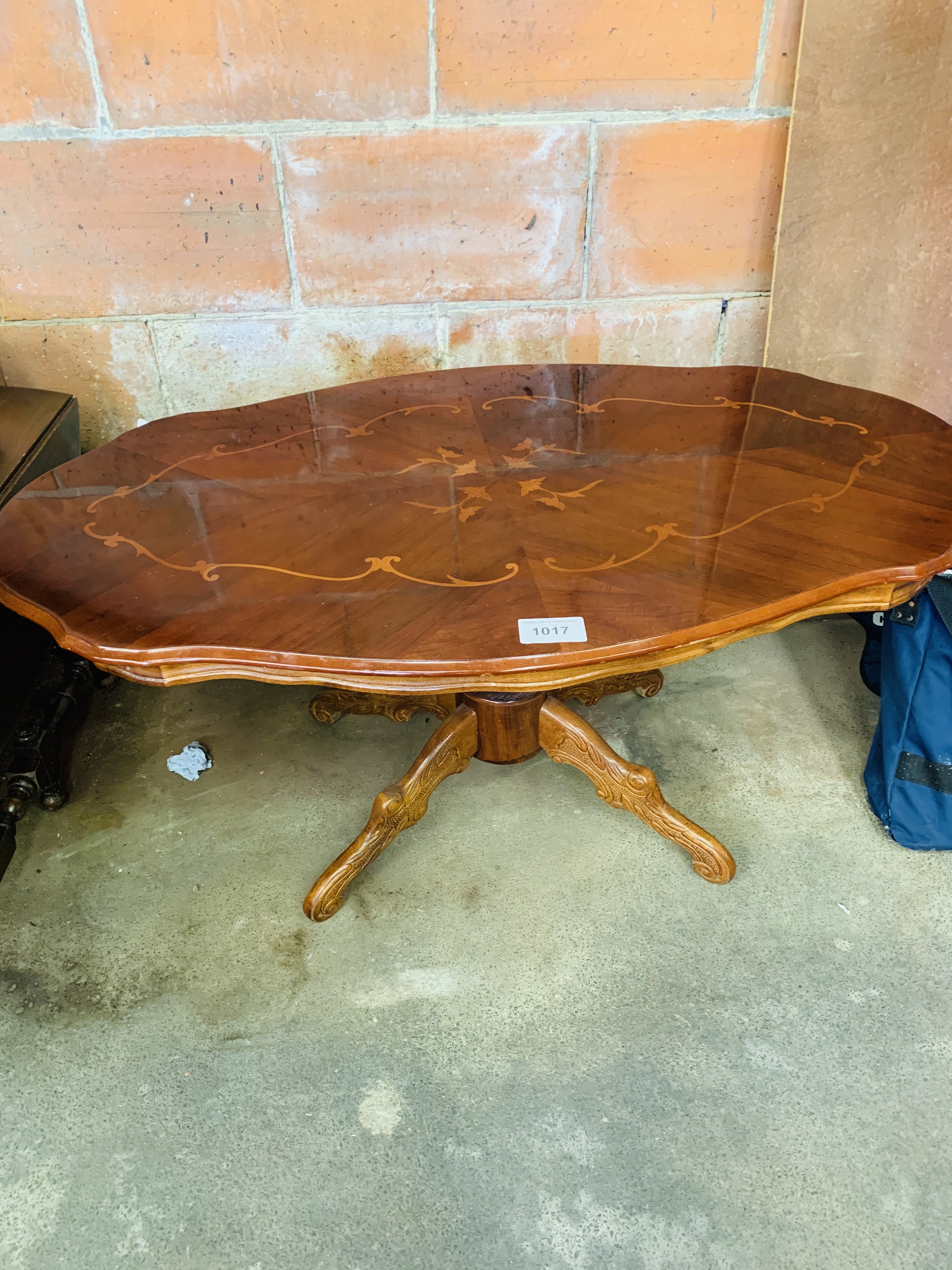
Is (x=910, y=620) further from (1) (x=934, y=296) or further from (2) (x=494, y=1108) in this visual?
(2) (x=494, y=1108)

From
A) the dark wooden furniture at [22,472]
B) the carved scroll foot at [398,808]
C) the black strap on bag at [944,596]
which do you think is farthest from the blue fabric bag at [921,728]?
the dark wooden furniture at [22,472]

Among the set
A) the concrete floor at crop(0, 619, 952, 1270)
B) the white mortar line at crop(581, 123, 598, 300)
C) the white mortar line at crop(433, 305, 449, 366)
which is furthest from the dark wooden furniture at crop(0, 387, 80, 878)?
the white mortar line at crop(581, 123, 598, 300)

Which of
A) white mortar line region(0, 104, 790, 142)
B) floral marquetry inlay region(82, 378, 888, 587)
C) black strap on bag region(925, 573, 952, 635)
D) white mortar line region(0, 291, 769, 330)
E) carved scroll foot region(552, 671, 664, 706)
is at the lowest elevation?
carved scroll foot region(552, 671, 664, 706)

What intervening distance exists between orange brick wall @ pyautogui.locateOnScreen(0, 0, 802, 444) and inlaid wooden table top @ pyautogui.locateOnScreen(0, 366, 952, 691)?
0.52m

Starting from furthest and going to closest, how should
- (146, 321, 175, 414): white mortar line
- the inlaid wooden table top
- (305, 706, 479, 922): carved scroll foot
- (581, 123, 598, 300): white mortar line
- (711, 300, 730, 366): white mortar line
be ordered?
(711, 300, 730, 366): white mortar line → (146, 321, 175, 414): white mortar line → (581, 123, 598, 300): white mortar line → (305, 706, 479, 922): carved scroll foot → the inlaid wooden table top

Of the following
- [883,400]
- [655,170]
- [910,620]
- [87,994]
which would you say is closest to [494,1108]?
[87,994]

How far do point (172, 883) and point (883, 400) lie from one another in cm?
172

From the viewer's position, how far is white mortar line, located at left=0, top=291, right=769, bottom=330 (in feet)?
7.36

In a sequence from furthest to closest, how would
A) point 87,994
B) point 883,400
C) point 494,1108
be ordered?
point 883,400 → point 87,994 → point 494,1108

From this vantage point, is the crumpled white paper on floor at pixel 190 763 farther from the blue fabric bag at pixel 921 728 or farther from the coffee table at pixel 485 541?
the blue fabric bag at pixel 921 728

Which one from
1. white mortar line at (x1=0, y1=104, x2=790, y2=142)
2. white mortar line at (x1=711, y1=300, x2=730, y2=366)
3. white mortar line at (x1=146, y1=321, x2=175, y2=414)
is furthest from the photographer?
white mortar line at (x1=711, y1=300, x2=730, y2=366)

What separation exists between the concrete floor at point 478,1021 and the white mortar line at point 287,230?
1130 millimetres

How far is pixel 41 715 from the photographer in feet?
6.24

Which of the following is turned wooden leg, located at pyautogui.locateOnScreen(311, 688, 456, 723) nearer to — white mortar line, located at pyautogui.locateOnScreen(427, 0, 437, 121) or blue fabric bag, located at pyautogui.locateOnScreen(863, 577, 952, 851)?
blue fabric bag, located at pyautogui.locateOnScreen(863, 577, 952, 851)
